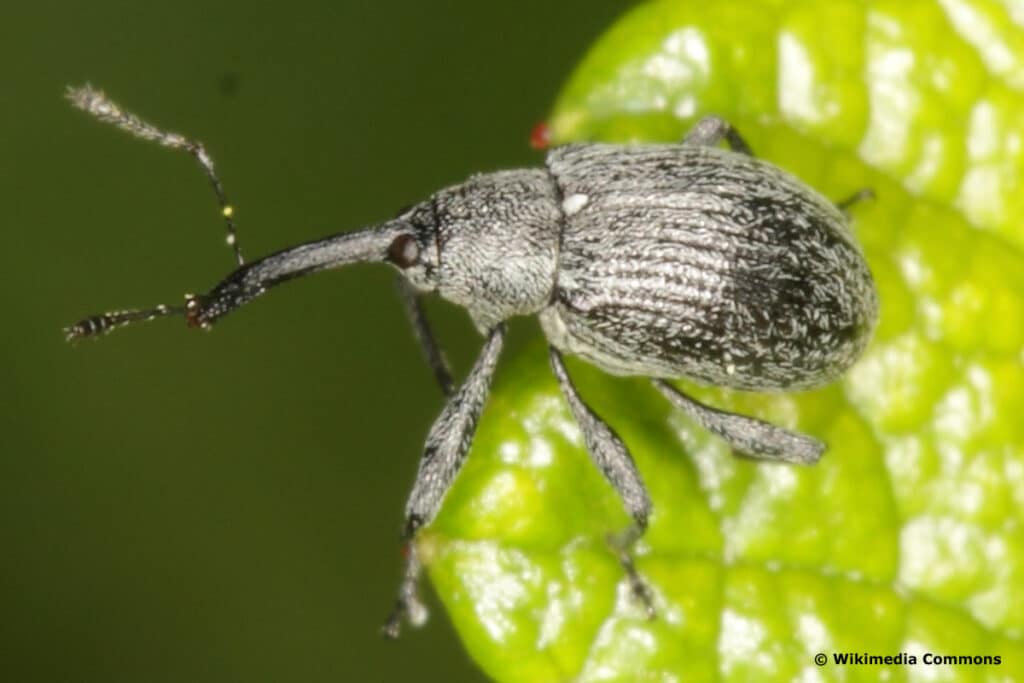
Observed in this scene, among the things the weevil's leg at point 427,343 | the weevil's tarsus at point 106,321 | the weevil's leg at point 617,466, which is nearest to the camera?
the weevil's leg at point 617,466

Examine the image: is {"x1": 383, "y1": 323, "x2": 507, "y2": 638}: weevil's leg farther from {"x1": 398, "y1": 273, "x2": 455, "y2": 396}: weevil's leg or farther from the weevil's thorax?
{"x1": 398, "y1": 273, "x2": 455, "y2": 396}: weevil's leg

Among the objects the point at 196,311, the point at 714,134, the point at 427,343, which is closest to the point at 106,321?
the point at 196,311

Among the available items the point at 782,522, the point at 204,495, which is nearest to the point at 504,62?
the point at 204,495

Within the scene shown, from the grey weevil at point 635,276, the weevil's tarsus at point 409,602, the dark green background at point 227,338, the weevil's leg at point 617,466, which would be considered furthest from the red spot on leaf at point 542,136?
the dark green background at point 227,338

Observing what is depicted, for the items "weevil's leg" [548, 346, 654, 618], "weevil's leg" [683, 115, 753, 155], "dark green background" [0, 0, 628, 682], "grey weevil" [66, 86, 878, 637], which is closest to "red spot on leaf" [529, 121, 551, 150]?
"grey weevil" [66, 86, 878, 637]

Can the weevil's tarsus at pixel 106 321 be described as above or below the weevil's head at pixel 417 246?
above

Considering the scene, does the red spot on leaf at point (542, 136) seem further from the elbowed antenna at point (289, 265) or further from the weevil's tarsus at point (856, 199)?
the weevil's tarsus at point (856, 199)

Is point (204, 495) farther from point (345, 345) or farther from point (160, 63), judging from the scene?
point (160, 63)

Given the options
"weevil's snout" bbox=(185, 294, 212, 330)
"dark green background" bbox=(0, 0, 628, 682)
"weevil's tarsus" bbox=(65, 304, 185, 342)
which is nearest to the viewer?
"weevil's tarsus" bbox=(65, 304, 185, 342)
